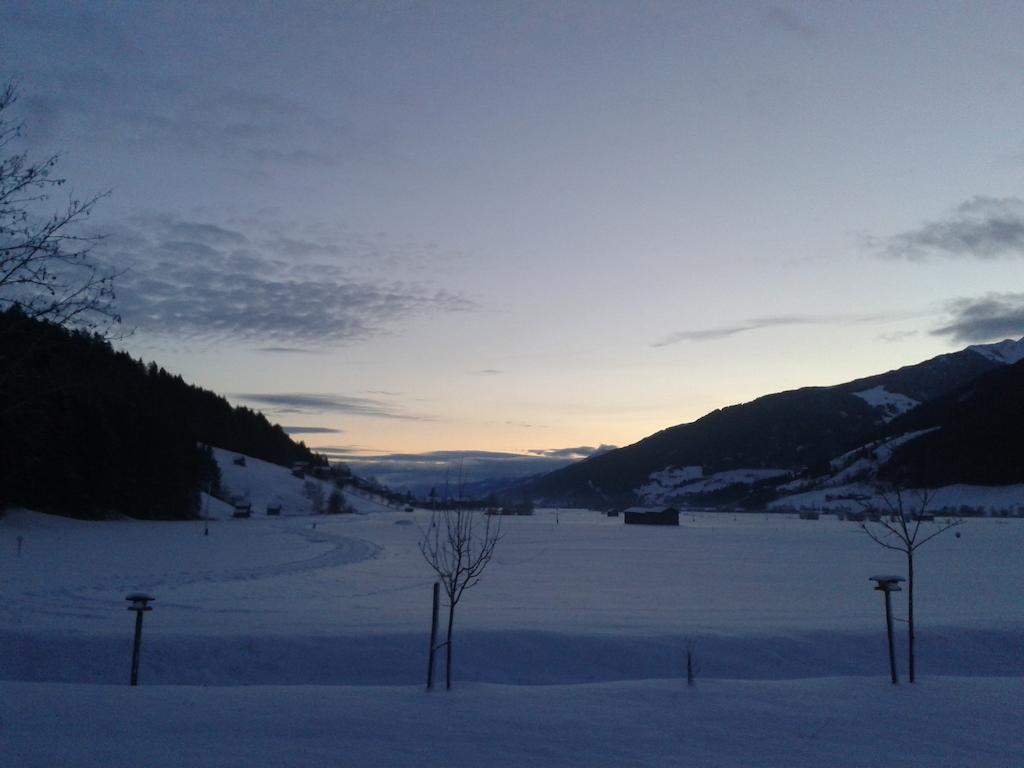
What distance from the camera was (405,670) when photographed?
15438 millimetres

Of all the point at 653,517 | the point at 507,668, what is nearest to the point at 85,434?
the point at 507,668

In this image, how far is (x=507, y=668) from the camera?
16.0m

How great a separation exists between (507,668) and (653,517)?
97181 millimetres

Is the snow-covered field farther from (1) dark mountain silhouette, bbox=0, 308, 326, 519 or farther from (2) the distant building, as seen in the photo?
(2) the distant building

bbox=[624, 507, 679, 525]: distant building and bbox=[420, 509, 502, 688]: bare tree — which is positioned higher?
bbox=[420, 509, 502, 688]: bare tree

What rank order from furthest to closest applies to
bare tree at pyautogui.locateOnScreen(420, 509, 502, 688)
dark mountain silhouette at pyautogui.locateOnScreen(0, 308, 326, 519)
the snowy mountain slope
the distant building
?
the snowy mountain slope
the distant building
bare tree at pyautogui.locateOnScreen(420, 509, 502, 688)
dark mountain silhouette at pyautogui.locateOnScreen(0, 308, 326, 519)

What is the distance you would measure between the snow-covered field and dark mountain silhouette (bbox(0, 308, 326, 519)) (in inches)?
129

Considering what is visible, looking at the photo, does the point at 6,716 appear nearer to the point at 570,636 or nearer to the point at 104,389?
the point at 104,389

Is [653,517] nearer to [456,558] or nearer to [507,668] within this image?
[456,558]

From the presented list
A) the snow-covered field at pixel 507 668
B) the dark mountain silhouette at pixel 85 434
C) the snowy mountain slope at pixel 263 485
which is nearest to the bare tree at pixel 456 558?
the snow-covered field at pixel 507 668

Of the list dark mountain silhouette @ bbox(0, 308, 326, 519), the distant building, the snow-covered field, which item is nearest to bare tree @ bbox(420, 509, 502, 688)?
the snow-covered field

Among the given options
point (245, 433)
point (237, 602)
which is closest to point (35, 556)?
point (237, 602)

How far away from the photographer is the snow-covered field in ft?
27.7

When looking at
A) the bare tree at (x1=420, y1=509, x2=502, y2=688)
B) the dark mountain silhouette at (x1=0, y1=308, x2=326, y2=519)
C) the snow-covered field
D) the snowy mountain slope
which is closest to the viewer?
the dark mountain silhouette at (x1=0, y1=308, x2=326, y2=519)
